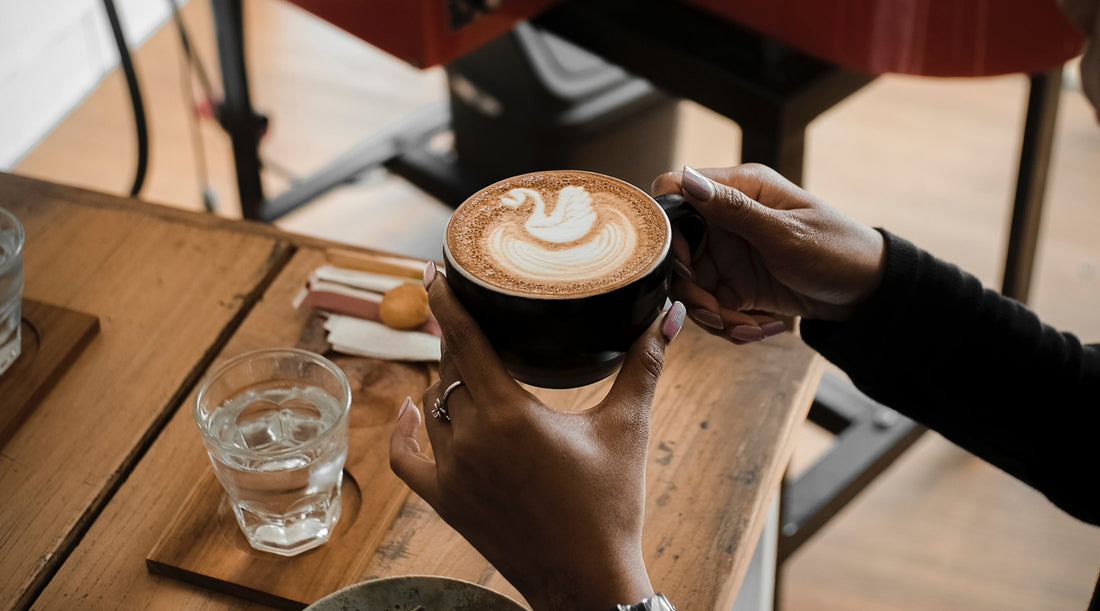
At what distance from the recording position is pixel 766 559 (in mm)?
1118

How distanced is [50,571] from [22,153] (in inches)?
78.3

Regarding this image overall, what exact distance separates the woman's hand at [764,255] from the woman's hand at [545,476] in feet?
0.56

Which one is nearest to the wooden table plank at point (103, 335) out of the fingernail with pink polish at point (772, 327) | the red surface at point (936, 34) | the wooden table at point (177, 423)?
the wooden table at point (177, 423)

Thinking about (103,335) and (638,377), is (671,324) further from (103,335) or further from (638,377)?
(103,335)

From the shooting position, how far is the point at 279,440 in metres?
0.81

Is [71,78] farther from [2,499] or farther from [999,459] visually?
[999,459]

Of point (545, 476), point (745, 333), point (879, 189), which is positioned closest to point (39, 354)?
point (545, 476)

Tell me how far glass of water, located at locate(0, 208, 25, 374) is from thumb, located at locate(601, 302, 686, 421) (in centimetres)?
52

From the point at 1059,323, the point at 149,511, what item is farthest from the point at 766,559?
the point at 1059,323

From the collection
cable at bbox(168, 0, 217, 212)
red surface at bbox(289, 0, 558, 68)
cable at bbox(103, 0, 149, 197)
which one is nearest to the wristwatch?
red surface at bbox(289, 0, 558, 68)

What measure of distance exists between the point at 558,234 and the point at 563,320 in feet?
0.30

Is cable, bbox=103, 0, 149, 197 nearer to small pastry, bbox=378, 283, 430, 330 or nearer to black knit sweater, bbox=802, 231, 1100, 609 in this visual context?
small pastry, bbox=378, 283, 430, 330

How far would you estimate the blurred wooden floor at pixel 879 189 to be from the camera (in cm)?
167

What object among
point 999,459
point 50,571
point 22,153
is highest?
point 50,571
